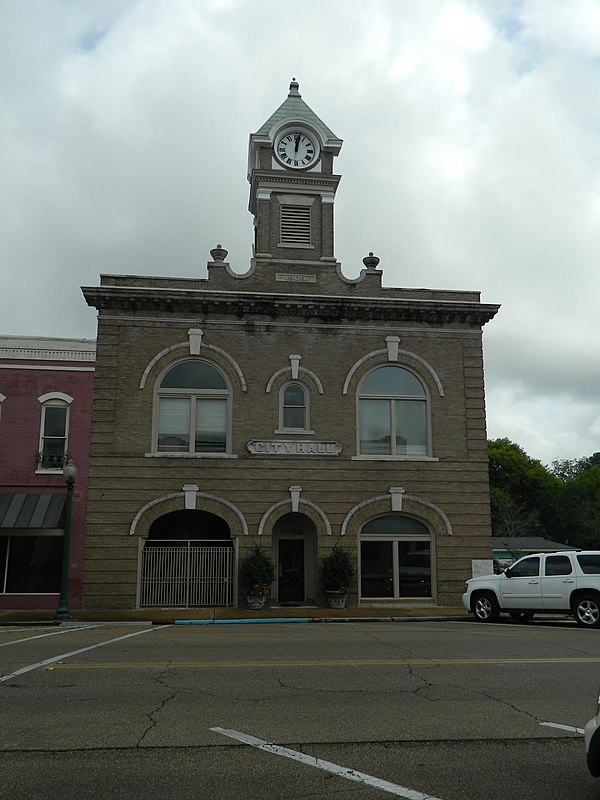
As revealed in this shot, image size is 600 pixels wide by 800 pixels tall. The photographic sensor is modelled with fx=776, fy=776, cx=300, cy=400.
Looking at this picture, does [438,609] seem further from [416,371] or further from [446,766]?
[446,766]

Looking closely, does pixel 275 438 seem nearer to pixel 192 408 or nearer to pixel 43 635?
pixel 192 408

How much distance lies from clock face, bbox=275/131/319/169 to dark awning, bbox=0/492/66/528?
1310cm

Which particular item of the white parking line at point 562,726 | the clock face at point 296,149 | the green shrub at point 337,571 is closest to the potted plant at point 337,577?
the green shrub at point 337,571

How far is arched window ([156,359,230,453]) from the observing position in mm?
23484

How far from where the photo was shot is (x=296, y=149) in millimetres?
26203

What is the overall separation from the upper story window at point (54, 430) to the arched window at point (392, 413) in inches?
355

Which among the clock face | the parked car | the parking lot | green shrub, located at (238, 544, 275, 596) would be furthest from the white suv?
the clock face

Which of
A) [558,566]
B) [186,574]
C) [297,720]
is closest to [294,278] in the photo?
[186,574]

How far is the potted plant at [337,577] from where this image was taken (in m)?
22.5

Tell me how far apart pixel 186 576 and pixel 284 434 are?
510cm

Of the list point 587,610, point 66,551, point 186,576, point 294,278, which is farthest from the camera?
point 294,278

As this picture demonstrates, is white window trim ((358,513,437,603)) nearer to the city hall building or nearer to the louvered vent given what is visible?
the city hall building

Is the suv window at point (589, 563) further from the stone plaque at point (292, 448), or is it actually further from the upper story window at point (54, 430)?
the upper story window at point (54, 430)

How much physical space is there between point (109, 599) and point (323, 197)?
14.5 metres
